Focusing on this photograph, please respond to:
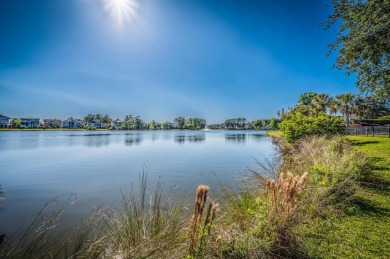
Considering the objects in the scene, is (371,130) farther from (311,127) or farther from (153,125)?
(153,125)

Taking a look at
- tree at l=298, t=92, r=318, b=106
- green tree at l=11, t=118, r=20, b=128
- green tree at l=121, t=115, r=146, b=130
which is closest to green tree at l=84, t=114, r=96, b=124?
green tree at l=121, t=115, r=146, b=130

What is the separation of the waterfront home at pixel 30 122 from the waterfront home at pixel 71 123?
18.8 m

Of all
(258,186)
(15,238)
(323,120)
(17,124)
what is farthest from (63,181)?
(17,124)

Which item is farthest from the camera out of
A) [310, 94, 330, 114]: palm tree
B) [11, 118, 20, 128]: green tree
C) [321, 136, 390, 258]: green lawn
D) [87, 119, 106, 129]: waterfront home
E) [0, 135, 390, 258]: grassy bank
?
[87, 119, 106, 129]: waterfront home

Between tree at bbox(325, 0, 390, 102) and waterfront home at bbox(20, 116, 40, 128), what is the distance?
161776 millimetres

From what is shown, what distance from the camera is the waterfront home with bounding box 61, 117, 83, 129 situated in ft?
511

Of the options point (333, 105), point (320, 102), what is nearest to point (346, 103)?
point (333, 105)

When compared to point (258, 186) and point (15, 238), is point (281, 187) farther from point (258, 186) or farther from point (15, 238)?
point (15, 238)

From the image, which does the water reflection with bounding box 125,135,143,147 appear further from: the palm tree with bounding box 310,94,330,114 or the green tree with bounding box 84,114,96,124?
the green tree with bounding box 84,114,96,124

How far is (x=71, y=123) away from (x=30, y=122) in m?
28.6

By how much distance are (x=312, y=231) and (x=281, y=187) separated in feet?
5.22

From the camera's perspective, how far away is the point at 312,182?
6.44 metres

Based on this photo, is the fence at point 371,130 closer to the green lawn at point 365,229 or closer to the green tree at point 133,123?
the green lawn at point 365,229

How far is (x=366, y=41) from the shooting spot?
1141cm
